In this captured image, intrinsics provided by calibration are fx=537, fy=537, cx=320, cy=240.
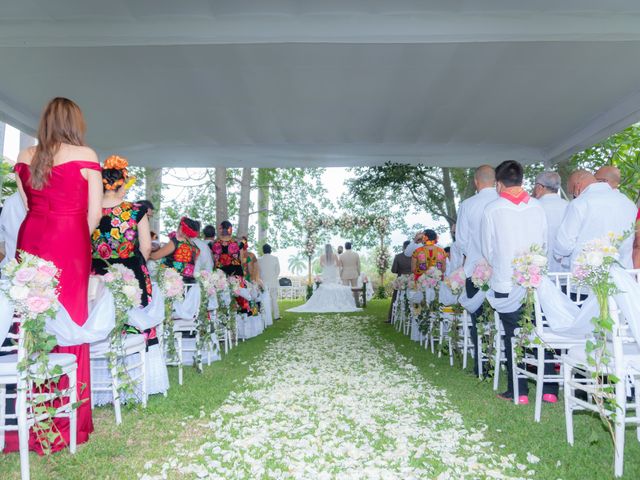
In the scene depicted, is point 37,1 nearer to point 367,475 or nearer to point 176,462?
point 176,462

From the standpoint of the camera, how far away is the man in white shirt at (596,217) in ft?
12.9

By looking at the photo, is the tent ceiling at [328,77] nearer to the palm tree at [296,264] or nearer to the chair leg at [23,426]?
the chair leg at [23,426]

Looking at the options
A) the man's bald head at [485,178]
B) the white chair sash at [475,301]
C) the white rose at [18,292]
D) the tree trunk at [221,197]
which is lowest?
the white chair sash at [475,301]

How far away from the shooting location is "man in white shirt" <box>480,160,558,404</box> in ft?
12.9

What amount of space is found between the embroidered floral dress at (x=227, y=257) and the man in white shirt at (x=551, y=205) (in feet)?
13.6

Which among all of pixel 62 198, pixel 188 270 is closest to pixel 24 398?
pixel 62 198

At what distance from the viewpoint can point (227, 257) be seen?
24.3ft

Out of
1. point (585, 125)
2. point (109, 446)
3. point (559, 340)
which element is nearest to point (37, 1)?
point (109, 446)

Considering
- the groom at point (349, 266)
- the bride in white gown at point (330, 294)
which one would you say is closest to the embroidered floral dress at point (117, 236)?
the bride in white gown at point (330, 294)

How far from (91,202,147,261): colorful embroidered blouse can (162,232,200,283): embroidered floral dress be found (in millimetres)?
1683

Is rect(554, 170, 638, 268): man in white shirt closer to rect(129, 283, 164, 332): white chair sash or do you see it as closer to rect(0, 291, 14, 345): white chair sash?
rect(129, 283, 164, 332): white chair sash

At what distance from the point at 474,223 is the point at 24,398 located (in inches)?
143

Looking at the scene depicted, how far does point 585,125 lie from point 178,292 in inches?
252

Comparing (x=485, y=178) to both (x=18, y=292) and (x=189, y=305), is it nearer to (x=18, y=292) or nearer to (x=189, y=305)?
(x=189, y=305)
